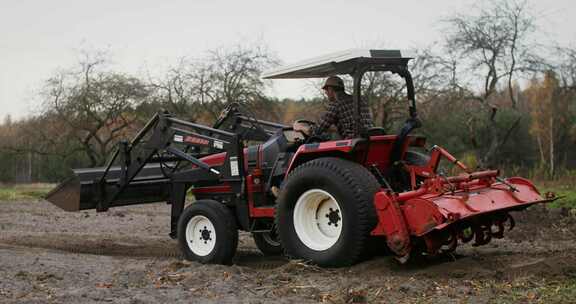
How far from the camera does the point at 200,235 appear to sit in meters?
9.27

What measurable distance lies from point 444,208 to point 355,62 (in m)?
1.94

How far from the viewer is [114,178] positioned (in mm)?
10531

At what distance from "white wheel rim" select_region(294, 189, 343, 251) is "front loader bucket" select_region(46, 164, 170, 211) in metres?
3.34

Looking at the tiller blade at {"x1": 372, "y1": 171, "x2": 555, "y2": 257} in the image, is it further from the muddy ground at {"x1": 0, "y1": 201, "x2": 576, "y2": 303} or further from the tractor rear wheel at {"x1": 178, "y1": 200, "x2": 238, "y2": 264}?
the tractor rear wheel at {"x1": 178, "y1": 200, "x2": 238, "y2": 264}

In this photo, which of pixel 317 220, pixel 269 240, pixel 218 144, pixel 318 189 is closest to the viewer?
pixel 318 189

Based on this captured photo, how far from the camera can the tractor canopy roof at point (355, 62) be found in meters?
7.86

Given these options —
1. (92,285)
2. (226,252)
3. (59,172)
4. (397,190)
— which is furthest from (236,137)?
(59,172)

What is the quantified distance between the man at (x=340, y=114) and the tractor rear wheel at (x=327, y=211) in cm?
54

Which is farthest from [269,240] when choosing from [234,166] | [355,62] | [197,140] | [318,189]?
[355,62]

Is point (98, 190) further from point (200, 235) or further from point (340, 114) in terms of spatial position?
point (340, 114)

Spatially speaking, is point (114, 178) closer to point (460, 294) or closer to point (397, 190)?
point (397, 190)

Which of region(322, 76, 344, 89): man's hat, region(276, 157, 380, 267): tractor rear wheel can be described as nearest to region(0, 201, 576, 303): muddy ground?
region(276, 157, 380, 267): tractor rear wheel

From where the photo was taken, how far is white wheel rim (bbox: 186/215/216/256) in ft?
30.0

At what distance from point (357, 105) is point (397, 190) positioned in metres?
1.24
